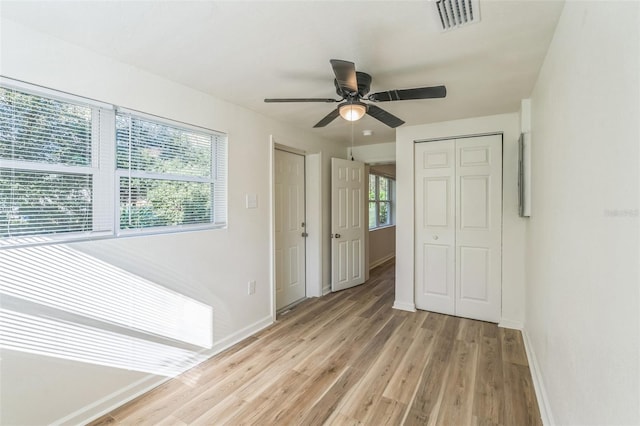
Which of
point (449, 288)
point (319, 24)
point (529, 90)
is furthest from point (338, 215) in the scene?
point (319, 24)

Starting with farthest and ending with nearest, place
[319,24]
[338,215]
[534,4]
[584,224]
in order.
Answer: [338,215], [319,24], [534,4], [584,224]

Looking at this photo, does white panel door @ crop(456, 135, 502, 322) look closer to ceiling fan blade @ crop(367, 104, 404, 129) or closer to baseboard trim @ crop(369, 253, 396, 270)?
ceiling fan blade @ crop(367, 104, 404, 129)

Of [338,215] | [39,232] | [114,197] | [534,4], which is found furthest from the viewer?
[338,215]

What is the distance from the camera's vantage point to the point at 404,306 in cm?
367

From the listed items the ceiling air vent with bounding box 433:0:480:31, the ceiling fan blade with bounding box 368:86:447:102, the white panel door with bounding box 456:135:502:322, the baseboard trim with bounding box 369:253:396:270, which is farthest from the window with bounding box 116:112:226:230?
the baseboard trim with bounding box 369:253:396:270

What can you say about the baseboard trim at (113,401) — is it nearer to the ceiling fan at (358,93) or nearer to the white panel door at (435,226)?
the ceiling fan at (358,93)

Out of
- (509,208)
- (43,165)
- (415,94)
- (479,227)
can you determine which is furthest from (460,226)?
(43,165)

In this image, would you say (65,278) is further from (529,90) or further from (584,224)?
(529,90)

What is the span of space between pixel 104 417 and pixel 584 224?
287cm

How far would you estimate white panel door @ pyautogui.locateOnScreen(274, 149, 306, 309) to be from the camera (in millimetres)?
3717

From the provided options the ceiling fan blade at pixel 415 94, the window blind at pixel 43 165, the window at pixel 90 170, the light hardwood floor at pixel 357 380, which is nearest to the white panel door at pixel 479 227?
the light hardwood floor at pixel 357 380

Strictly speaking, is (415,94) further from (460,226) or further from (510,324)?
(510,324)

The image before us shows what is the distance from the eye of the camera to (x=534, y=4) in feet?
4.63

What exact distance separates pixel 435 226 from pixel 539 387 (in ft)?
6.14
